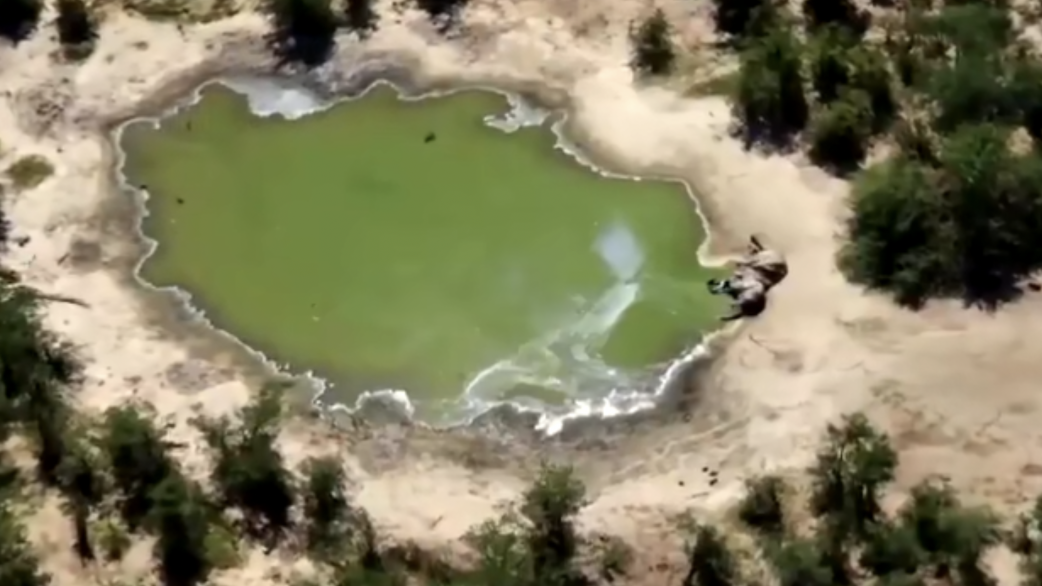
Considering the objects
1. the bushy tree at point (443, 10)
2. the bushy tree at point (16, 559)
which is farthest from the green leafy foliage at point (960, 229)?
the bushy tree at point (16, 559)

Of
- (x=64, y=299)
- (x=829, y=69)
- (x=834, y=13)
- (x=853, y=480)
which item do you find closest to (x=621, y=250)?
(x=829, y=69)

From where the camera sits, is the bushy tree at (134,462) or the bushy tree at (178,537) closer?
the bushy tree at (178,537)

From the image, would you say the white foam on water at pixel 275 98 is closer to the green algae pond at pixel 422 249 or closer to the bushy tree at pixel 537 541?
the green algae pond at pixel 422 249

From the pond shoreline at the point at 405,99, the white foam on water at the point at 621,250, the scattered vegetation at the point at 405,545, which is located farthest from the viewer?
the white foam on water at the point at 621,250

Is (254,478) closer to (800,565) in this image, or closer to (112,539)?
(112,539)

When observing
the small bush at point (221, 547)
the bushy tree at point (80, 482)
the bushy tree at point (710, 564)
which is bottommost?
the small bush at point (221, 547)

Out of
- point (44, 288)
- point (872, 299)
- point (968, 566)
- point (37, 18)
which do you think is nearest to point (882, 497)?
point (968, 566)

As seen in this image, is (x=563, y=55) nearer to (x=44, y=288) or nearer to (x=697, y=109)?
(x=697, y=109)
